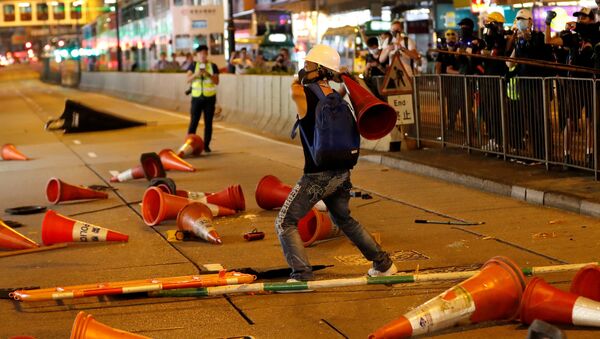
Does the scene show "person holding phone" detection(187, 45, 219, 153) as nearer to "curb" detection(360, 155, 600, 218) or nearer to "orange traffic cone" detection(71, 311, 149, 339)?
"curb" detection(360, 155, 600, 218)

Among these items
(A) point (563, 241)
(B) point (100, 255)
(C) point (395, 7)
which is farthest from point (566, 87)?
(C) point (395, 7)

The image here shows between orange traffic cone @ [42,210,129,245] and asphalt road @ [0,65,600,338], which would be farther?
orange traffic cone @ [42,210,129,245]

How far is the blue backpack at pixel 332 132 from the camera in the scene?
7340 mm

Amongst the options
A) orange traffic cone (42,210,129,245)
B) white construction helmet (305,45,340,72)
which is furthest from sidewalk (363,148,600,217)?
orange traffic cone (42,210,129,245)

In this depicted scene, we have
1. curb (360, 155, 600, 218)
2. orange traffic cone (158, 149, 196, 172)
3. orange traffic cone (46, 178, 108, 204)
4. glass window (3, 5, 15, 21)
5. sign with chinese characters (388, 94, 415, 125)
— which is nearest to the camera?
curb (360, 155, 600, 218)

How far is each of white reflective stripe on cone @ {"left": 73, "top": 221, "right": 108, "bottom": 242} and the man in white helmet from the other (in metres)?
2.72

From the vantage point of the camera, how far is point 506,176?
488 inches

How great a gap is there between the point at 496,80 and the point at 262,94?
11.0 metres

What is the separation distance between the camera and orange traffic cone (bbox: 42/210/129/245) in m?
9.69

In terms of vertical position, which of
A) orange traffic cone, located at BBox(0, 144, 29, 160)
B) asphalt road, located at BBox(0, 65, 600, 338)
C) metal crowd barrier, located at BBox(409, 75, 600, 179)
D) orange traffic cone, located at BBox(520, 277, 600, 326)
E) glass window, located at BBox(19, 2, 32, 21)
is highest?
glass window, located at BBox(19, 2, 32, 21)

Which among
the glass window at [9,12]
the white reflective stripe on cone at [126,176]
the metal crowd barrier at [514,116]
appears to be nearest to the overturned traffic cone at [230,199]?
the white reflective stripe on cone at [126,176]

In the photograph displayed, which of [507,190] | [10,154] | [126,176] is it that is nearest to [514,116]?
[507,190]

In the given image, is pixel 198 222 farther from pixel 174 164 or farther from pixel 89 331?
pixel 174 164

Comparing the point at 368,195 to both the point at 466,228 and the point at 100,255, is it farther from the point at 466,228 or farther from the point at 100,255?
the point at 100,255
